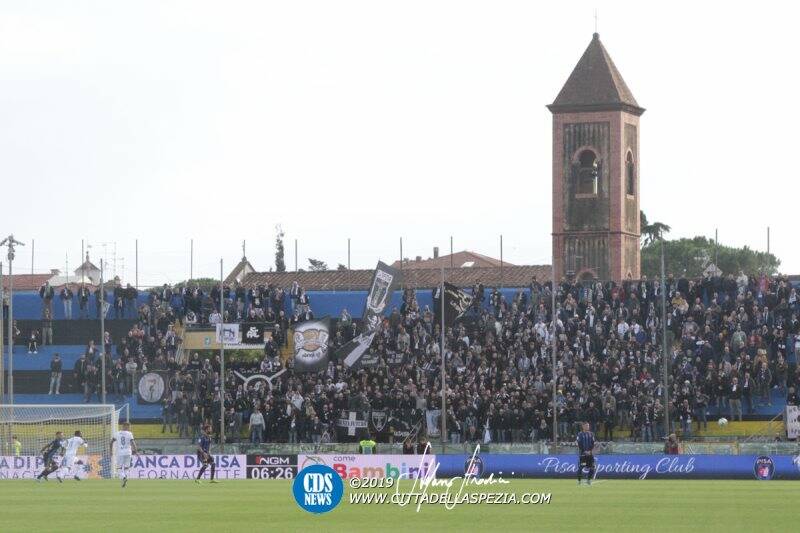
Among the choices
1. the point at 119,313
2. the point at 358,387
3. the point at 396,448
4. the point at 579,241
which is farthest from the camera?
the point at 579,241

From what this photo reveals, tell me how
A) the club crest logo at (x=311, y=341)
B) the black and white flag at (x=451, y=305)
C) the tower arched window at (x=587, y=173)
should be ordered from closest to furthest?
1. the black and white flag at (x=451, y=305)
2. the club crest logo at (x=311, y=341)
3. the tower arched window at (x=587, y=173)

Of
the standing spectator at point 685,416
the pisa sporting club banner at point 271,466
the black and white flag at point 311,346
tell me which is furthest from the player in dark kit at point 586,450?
the black and white flag at point 311,346

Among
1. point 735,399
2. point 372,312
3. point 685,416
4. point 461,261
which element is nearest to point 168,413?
point 372,312

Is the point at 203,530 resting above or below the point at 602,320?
below

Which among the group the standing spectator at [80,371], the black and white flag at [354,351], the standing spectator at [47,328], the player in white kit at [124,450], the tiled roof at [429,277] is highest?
the tiled roof at [429,277]

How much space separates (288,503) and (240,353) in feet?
127

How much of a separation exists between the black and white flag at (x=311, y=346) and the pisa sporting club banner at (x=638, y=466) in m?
15.4

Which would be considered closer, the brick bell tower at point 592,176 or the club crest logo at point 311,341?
the club crest logo at point 311,341

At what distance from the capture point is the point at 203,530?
2950 cm

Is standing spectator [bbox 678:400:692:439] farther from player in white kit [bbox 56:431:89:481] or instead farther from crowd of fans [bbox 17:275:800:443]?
player in white kit [bbox 56:431:89:481]

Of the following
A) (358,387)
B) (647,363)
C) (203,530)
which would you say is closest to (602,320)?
(647,363)

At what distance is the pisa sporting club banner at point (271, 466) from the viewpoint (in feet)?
181

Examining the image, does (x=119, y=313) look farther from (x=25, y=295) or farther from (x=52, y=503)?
(x=52, y=503)

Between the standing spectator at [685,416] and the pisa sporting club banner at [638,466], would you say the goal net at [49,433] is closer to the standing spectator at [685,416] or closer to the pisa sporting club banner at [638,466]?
the pisa sporting club banner at [638,466]
